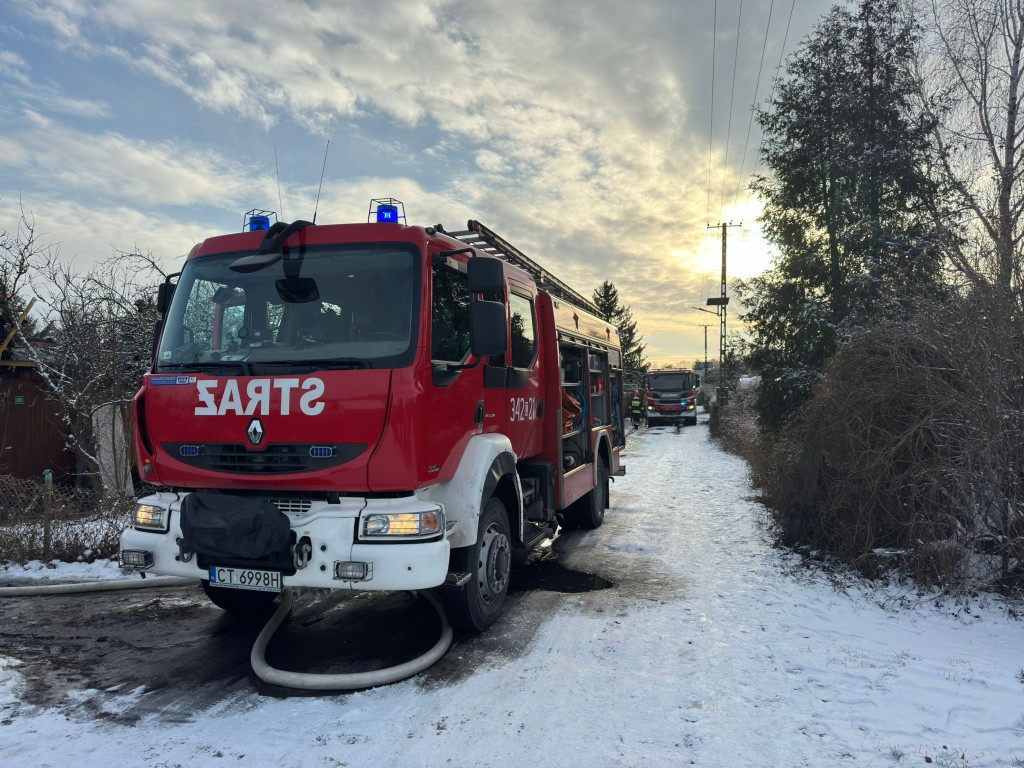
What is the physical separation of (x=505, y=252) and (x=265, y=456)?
11.0 ft

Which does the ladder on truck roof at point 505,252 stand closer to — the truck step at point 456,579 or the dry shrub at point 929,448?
the truck step at point 456,579

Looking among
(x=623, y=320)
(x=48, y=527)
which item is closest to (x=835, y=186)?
(x=48, y=527)

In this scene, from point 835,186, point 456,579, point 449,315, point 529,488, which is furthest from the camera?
point 835,186

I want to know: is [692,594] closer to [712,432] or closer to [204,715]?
[204,715]

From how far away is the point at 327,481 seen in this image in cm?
363

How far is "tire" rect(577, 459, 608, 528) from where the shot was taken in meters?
7.96

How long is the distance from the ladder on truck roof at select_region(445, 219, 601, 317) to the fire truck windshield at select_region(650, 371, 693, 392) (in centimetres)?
2286

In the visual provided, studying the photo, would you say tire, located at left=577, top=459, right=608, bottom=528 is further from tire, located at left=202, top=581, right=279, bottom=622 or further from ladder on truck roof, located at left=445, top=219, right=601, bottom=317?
tire, located at left=202, top=581, right=279, bottom=622

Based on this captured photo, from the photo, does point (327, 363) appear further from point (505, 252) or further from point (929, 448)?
point (929, 448)

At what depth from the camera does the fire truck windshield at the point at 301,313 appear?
3.81 meters

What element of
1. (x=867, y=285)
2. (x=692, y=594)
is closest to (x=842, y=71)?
(x=867, y=285)

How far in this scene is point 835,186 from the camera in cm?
1526

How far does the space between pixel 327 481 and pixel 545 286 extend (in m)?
3.84

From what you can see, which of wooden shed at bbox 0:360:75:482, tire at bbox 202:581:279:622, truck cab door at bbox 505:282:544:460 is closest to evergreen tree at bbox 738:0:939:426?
truck cab door at bbox 505:282:544:460
